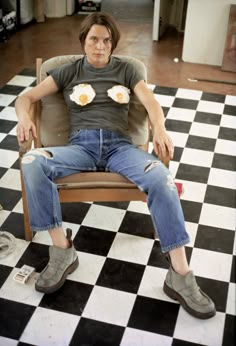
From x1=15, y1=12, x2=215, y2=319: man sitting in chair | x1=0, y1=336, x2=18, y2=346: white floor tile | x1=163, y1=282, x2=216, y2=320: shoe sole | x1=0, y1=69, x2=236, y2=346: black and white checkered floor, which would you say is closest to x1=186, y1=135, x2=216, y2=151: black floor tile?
x1=0, y1=69, x2=236, y2=346: black and white checkered floor

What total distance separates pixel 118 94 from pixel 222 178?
1.00m

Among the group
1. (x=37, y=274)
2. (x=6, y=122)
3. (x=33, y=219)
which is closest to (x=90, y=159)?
(x=33, y=219)

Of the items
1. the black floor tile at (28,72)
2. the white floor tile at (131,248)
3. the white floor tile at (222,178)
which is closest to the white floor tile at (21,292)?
the white floor tile at (131,248)

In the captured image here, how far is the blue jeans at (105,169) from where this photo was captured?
220 centimetres

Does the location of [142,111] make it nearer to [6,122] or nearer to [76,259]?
[76,259]

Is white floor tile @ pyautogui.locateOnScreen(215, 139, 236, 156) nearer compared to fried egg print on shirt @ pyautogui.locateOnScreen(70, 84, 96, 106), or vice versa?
fried egg print on shirt @ pyautogui.locateOnScreen(70, 84, 96, 106)

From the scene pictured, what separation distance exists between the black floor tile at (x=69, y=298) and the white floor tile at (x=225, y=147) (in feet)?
5.16

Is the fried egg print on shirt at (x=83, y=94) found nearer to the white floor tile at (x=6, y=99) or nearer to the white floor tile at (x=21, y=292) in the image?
the white floor tile at (x=21, y=292)

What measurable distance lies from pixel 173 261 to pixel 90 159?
2.20 ft

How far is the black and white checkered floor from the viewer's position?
2160 mm

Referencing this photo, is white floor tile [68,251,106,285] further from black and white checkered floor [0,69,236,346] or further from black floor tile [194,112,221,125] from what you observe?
black floor tile [194,112,221,125]

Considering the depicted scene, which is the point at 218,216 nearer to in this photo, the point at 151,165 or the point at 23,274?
the point at 151,165

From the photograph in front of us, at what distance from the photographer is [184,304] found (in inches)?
88.2

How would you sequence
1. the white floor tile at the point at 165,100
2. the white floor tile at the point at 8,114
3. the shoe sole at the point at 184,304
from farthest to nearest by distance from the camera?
the white floor tile at the point at 165,100 → the white floor tile at the point at 8,114 → the shoe sole at the point at 184,304
